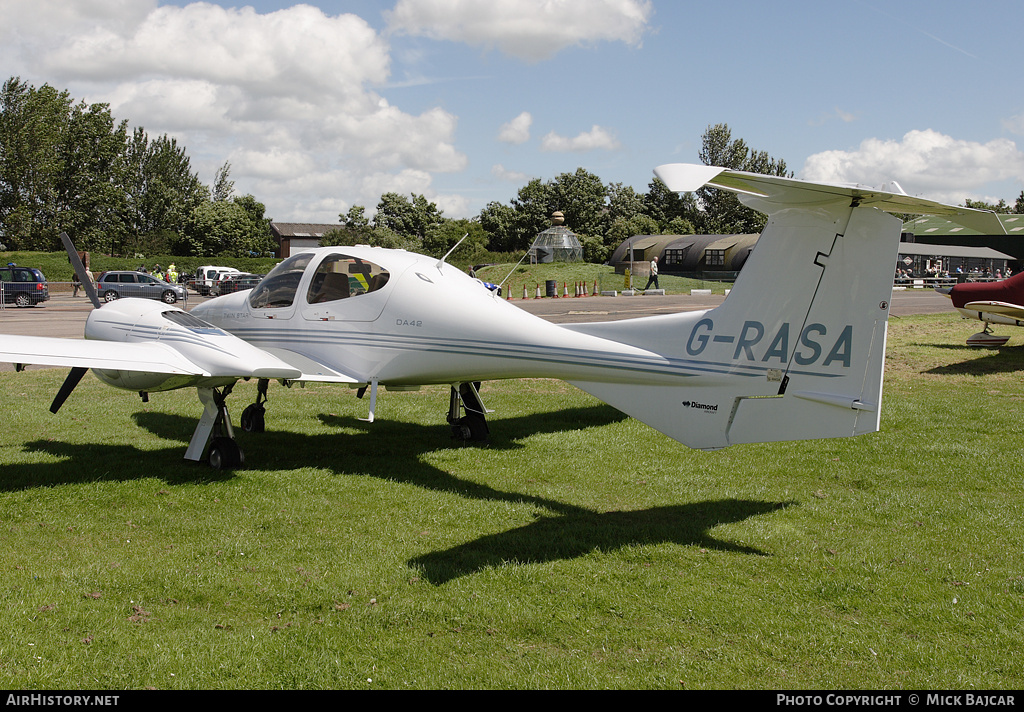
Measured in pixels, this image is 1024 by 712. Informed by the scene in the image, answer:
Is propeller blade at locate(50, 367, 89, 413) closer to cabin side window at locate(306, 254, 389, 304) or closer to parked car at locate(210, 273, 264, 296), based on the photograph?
cabin side window at locate(306, 254, 389, 304)

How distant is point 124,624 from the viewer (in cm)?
458

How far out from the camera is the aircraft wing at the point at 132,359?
7.38 m

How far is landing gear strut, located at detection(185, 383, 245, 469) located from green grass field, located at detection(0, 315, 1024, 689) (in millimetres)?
193

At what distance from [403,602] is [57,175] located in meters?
74.9

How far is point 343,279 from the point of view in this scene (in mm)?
Result: 8859

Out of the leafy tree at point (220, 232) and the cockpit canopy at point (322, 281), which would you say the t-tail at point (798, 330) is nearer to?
the cockpit canopy at point (322, 281)

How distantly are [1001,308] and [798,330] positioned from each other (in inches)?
519

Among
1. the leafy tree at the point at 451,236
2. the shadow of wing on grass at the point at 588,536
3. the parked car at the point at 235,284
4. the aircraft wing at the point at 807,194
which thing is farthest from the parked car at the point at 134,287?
the aircraft wing at the point at 807,194

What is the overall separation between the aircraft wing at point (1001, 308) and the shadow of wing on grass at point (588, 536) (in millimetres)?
12246

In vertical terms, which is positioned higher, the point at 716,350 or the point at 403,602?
the point at 716,350

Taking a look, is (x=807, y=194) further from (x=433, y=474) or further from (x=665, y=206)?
(x=665, y=206)

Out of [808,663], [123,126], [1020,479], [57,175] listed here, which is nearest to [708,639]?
[808,663]

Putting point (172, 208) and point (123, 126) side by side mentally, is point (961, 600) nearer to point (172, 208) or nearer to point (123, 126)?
point (123, 126)

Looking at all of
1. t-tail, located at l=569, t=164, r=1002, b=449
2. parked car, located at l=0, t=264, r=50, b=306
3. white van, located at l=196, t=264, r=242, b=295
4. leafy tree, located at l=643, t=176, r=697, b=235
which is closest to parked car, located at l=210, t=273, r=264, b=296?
white van, located at l=196, t=264, r=242, b=295
